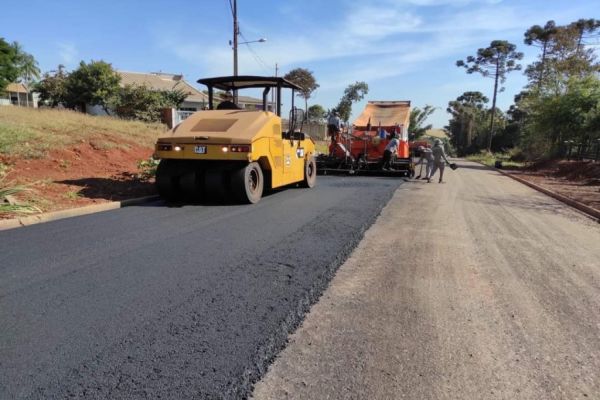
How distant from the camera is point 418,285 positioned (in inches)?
182

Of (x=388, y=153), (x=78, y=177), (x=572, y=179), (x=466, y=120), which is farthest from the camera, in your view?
(x=466, y=120)

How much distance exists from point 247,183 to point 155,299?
489cm

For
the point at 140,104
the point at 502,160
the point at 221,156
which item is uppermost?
the point at 140,104

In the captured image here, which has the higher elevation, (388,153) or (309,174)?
Answer: (388,153)

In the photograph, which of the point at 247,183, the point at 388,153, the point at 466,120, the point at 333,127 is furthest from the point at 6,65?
the point at 466,120

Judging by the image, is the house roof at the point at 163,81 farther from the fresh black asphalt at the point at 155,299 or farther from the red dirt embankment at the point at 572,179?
the fresh black asphalt at the point at 155,299

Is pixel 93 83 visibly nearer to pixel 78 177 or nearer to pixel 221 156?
pixel 78 177

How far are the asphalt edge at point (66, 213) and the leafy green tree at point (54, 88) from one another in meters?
30.0

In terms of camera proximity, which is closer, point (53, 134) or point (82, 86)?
point (53, 134)

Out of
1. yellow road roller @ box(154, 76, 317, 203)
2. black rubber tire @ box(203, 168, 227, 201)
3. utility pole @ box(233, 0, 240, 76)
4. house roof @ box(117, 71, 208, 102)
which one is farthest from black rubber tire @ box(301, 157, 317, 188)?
house roof @ box(117, 71, 208, 102)

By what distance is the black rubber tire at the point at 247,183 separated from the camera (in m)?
8.55

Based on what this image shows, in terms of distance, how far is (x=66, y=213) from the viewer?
722cm

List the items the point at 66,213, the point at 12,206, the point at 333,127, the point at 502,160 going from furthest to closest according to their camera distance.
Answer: the point at 502,160
the point at 333,127
the point at 66,213
the point at 12,206

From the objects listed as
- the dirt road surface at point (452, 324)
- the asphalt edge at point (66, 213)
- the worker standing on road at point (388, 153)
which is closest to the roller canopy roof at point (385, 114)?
the worker standing on road at point (388, 153)
